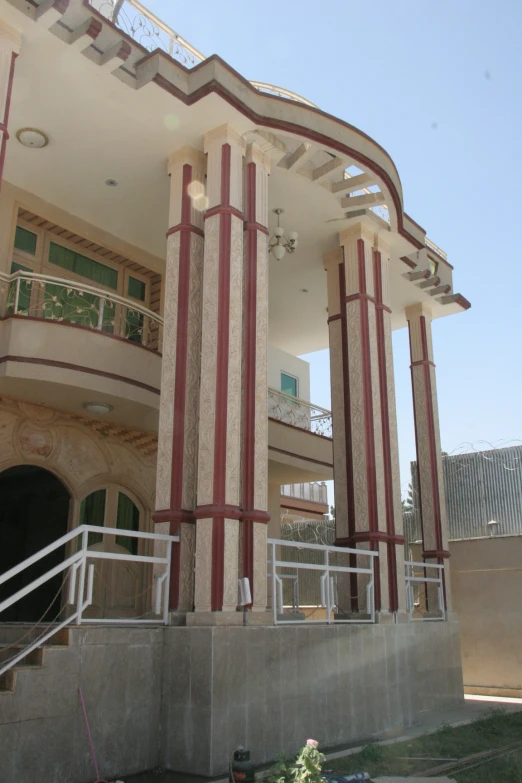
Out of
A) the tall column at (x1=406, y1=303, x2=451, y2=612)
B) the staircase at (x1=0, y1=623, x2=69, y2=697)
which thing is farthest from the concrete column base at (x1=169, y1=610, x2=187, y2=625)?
the tall column at (x1=406, y1=303, x2=451, y2=612)

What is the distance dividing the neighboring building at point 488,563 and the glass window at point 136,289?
7.59 m

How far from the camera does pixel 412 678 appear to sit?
1077 cm

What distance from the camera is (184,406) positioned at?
9.28 meters

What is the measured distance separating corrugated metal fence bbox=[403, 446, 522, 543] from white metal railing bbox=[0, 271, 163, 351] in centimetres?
703

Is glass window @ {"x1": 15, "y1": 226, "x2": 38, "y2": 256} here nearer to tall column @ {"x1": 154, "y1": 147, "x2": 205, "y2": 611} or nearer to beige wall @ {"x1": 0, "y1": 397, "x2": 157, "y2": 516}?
beige wall @ {"x1": 0, "y1": 397, "x2": 157, "y2": 516}

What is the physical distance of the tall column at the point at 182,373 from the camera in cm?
880

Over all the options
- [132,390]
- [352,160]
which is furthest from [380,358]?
[132,390]

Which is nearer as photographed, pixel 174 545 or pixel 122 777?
pixel 122 777

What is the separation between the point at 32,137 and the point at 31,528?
20.5 ft

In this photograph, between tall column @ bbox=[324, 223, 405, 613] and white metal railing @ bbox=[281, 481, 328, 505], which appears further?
white metal railing @ bbox=[281, 481, 328, 505]

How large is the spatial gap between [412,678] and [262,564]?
11.7 ft

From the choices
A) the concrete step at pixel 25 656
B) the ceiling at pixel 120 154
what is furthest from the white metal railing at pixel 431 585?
the concrete step at pixel 25 656

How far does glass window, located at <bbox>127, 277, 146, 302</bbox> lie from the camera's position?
13.8 meters

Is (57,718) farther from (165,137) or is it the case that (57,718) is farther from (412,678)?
(165,137)
